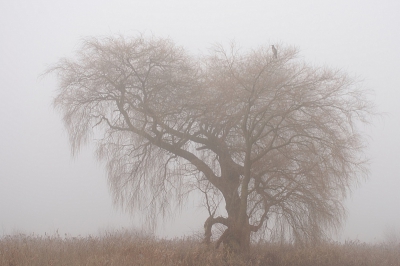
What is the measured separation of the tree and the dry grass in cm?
51

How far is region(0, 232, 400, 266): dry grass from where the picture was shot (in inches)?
304

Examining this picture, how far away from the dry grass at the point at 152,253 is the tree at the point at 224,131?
515 millimetres

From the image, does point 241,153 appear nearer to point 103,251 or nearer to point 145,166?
point 145,166

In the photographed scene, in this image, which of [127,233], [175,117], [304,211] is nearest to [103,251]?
[127,233]

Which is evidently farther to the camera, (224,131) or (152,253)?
(224,131)

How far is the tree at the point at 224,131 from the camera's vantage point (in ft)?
32.4

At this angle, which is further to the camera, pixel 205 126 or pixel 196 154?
pixel 196 154

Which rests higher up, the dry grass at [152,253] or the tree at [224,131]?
the tree at [224,131]

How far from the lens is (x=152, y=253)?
8453 mm

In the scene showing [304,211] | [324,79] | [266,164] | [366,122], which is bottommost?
[304,211]

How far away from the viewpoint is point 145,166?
443 inches

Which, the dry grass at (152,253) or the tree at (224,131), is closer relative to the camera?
the dry grass at (152,253)

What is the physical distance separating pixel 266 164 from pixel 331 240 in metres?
2.52

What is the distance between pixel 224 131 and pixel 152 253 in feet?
13.0
